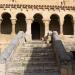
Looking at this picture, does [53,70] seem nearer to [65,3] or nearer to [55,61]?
[55,61]

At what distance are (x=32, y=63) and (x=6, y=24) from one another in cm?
2732

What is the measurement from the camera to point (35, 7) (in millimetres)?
40500

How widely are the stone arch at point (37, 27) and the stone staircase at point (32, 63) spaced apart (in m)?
23.3

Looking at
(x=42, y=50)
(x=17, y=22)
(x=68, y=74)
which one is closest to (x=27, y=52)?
(x=42, y=50)

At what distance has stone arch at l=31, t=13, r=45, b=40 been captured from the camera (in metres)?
42.5

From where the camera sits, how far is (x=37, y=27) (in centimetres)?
4372

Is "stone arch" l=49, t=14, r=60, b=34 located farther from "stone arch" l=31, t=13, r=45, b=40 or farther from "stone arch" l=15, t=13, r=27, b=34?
"stone arch" l=15, t=13, r=27, b=34

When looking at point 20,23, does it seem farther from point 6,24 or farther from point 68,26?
point 68,26

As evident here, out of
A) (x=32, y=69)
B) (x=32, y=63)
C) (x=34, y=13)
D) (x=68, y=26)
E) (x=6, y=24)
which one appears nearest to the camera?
(x=32, y=69)

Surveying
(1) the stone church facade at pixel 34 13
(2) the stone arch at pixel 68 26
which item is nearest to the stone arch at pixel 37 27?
(1) the stone church facade at pixel 34 13

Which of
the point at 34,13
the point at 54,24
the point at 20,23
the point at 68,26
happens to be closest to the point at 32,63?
the point at 34,13

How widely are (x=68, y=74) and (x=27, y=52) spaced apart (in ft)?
17.4

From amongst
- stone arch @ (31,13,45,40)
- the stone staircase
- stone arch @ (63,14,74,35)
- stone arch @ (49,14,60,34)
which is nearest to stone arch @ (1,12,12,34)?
stone arch @ (31,13,45,40)

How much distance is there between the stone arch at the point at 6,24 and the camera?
140ft
